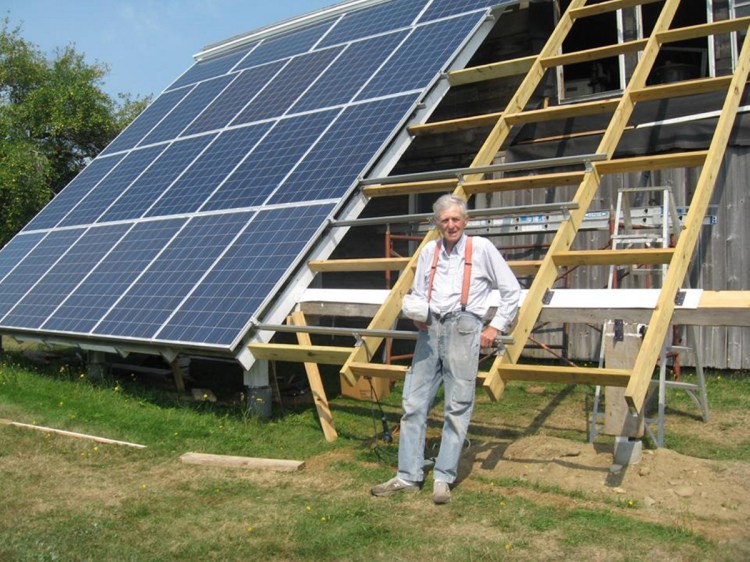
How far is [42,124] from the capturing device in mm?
20906

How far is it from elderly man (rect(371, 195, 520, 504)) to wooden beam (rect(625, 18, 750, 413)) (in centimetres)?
88

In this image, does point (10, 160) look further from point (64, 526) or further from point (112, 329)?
point (64, 526)

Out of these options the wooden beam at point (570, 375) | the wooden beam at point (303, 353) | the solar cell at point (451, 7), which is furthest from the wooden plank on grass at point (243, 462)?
the solar cell at point (451, 7)

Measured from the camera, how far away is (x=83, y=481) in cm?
576

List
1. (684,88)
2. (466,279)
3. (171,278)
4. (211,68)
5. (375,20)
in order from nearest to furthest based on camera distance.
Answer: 1. (466,279)
2. (684,88)
3. (171,278)
4. (375,20)
5. (211,68)

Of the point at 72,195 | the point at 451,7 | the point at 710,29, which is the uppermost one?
the point at 451,7

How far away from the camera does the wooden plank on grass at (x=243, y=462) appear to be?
234 inches

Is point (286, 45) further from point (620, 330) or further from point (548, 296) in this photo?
point (620, 330)

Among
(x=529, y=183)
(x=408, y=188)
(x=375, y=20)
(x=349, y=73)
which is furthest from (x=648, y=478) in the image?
(x=375, y=20)

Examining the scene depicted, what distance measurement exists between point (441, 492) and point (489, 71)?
564 cm

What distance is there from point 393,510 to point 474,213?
3.01m

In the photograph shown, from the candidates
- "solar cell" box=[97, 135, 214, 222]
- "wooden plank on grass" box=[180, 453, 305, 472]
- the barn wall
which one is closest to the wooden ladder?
"wooden plank on grass" box=[180, 453, 305, 472]

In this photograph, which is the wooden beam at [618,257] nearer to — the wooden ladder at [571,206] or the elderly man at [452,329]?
the wooden ladder at [571,206]

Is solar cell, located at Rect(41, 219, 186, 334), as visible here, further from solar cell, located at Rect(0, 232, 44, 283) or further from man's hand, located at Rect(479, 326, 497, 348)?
man's hand, located at Rect(479, 326, 497, 348)
